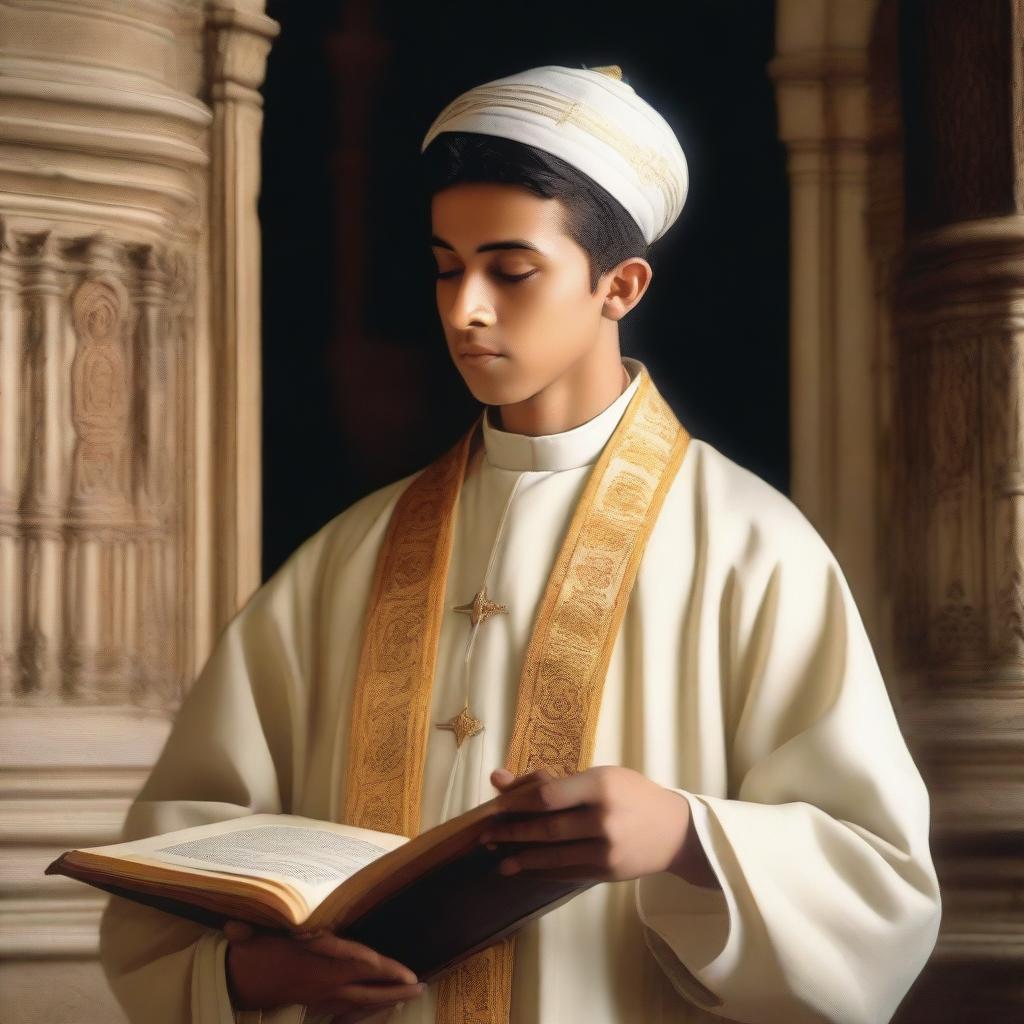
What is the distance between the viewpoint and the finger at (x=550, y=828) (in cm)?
181

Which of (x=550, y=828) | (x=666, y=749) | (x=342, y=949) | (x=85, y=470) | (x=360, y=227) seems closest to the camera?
(x=550, y=828)

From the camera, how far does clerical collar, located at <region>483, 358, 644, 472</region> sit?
237 cm

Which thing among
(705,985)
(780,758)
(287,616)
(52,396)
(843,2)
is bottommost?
(705,985)

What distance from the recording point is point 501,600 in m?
2.30

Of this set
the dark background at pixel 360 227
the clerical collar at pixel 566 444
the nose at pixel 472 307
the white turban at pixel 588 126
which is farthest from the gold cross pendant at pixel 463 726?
the dark background at pixel 360 227

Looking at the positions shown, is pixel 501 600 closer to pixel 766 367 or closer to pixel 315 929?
pixel 315 929

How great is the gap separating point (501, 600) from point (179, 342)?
115 cm

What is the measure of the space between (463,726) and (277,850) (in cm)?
31

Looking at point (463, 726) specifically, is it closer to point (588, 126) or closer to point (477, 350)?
point (477, 350)

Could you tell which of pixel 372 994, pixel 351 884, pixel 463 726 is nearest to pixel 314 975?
pixel 372 994

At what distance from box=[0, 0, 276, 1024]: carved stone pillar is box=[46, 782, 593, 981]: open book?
97cm

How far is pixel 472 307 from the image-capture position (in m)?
2.21

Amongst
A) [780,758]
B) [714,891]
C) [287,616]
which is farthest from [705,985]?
[287,616]

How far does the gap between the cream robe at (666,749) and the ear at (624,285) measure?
0.41 ft
